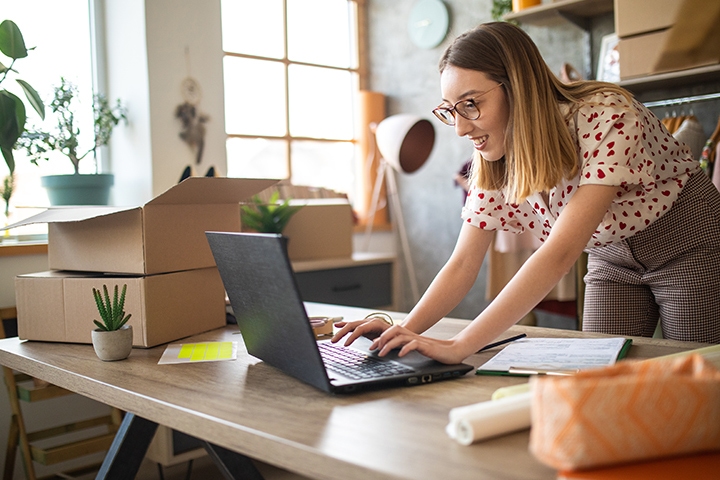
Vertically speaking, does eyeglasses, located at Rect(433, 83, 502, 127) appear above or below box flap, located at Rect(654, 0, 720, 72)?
below

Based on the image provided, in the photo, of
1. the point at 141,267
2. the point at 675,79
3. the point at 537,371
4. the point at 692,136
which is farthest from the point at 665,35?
the point at 141,267

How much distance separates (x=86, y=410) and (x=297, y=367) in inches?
70.0

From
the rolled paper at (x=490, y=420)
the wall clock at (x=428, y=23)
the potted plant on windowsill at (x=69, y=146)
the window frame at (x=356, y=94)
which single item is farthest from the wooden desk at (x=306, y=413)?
the wall clock at (x=428, y=23)

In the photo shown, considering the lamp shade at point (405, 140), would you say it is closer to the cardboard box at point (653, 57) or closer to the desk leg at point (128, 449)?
the cardboard box at point (653, 57)

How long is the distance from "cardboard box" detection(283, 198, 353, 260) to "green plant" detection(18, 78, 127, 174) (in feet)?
2.84

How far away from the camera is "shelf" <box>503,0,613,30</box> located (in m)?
3.08

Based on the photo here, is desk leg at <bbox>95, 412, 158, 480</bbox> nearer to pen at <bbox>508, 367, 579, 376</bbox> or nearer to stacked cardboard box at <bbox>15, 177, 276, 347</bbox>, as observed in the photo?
stacked cardboard box at <bbox>15, 177, 276, 347</bbox>

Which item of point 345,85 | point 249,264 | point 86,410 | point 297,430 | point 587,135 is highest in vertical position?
point 345,85

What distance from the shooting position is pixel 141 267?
1420 mm

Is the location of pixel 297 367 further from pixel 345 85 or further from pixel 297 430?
pixel 345 85

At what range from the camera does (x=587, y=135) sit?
1.23 metres

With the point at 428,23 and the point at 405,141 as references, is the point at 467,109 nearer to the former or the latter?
the point at 405,141

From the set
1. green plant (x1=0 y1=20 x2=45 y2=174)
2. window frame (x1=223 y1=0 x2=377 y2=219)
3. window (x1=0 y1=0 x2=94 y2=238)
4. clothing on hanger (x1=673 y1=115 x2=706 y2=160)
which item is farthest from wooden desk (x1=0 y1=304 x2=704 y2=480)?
window frame (x1=223 y1=0 x2=377 y2=219)

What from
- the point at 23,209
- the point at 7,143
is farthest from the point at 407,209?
the point at 7,143
